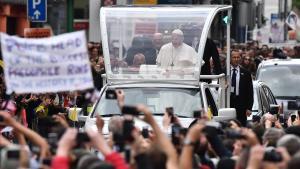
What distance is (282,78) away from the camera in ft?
89.5

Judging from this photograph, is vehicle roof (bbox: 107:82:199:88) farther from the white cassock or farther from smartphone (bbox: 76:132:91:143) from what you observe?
smartphone (bbox: 76:132:91:143)

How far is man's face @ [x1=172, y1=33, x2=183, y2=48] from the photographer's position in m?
20.0

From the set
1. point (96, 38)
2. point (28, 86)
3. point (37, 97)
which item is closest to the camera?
point (28, 86)

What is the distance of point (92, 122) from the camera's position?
17.8m

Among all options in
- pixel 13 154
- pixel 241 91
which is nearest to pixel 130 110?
pixel 13 154

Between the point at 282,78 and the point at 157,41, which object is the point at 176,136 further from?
the point at 282,78

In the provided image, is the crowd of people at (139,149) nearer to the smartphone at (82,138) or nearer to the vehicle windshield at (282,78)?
the smartphone at (82,138)

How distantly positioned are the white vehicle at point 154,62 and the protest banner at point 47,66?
6412 mm

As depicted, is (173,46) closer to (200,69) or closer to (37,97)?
(200,69)

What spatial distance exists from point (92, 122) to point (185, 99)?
147cm

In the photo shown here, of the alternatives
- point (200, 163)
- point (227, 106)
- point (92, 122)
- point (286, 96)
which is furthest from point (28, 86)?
point (286, 96)

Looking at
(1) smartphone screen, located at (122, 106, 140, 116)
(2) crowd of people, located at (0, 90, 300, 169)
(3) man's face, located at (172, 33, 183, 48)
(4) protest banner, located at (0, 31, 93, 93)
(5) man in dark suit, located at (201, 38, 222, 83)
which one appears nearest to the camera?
(2) crowd of people, located at (0, 90, 300, 169)

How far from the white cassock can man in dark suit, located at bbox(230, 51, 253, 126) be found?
251 centimetres

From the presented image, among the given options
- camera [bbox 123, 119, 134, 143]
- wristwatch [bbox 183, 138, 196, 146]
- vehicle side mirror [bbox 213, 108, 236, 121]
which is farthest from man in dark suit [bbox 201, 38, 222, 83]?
camera [bbox 123, 119, 134, 143]
